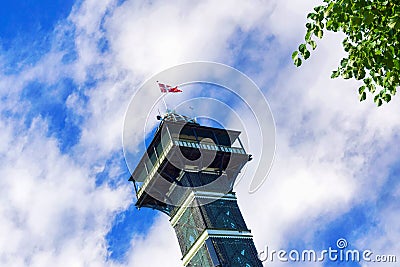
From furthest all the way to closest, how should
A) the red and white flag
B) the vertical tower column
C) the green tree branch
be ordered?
the red and white flag, the vertical tower column, the green tree branch

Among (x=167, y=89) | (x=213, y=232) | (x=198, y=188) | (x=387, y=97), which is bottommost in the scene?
(x=387, y=97)

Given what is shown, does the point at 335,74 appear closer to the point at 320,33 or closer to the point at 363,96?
the point at 363,96

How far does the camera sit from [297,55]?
472 inches

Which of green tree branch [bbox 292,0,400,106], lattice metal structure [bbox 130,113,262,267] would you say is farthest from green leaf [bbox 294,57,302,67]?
lattice metal structure [bbox 130,113,262,267]

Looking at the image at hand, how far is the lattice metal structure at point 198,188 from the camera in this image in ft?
208

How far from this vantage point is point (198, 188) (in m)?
67.5

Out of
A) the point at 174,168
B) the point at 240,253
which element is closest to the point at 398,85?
the point at 240,253

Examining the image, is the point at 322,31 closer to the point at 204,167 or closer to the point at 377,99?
the point at 377,99

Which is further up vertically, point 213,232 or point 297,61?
point 213,232

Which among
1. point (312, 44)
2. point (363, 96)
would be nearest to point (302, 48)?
point (312, 44)

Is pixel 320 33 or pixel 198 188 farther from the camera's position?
pixel 198 188

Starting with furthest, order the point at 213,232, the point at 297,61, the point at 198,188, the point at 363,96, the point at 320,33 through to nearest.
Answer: the point at 198,188, the point at 213,232, the point at 297,61, the point at 320,33, the point at 363,96

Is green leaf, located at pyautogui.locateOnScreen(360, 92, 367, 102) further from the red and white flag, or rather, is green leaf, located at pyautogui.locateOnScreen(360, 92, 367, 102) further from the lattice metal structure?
the red and white flag

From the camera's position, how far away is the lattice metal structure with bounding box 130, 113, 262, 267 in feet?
208
